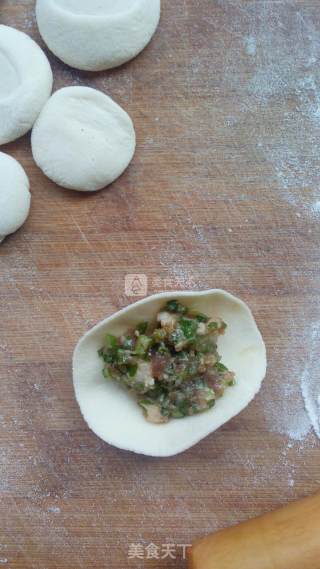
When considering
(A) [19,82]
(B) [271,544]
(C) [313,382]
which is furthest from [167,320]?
(A) [19,82]

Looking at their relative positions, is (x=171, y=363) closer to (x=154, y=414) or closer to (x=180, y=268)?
(x=154, y=414)

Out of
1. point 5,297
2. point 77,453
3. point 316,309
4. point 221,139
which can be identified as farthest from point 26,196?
point 316,309

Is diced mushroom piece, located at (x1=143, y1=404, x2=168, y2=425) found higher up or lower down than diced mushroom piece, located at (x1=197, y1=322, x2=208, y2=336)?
lower down

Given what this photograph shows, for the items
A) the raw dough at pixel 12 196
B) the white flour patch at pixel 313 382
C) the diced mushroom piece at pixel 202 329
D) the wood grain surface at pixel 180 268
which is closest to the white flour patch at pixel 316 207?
the wood grain surface at pixel 180 268

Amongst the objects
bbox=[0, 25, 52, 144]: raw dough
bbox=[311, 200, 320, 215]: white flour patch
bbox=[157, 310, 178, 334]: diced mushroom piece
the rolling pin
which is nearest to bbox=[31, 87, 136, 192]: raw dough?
bbox=[0, 25, 52, 144]: raw dough

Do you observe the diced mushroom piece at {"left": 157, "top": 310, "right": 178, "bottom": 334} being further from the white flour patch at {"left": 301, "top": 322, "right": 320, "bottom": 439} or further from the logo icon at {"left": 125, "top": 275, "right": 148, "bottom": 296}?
the white flour patch at {"left": 301, "top": 322, "right": 320, "bottom": 439}

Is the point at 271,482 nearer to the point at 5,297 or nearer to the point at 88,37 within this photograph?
the point at 5,297

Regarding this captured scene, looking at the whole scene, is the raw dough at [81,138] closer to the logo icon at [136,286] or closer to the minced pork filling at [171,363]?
the logo icon at [136,286]
